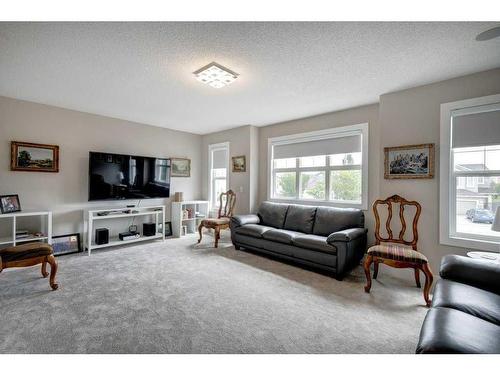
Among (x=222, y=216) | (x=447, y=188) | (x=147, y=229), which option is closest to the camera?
(x=447, y=188)

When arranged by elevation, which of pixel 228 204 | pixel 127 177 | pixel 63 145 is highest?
pixel 63 145

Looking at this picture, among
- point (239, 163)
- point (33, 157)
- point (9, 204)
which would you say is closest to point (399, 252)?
point (239, 163)

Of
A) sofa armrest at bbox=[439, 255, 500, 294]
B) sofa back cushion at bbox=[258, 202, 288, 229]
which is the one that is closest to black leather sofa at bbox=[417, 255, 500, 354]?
sofa armrest at bbox=[439, 255, 500, 294]

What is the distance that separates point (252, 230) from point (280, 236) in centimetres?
59

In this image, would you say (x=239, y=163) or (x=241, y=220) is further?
(x=239, y=163)

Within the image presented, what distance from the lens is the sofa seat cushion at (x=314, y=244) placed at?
9.46 ft

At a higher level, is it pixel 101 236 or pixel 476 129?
pixel 476 129

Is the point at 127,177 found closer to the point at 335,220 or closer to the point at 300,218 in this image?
the point at 300,218

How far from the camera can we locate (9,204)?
326 centimetres

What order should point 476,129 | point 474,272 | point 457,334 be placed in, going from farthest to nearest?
point 476,129 → point 474,272 → point 457,334
